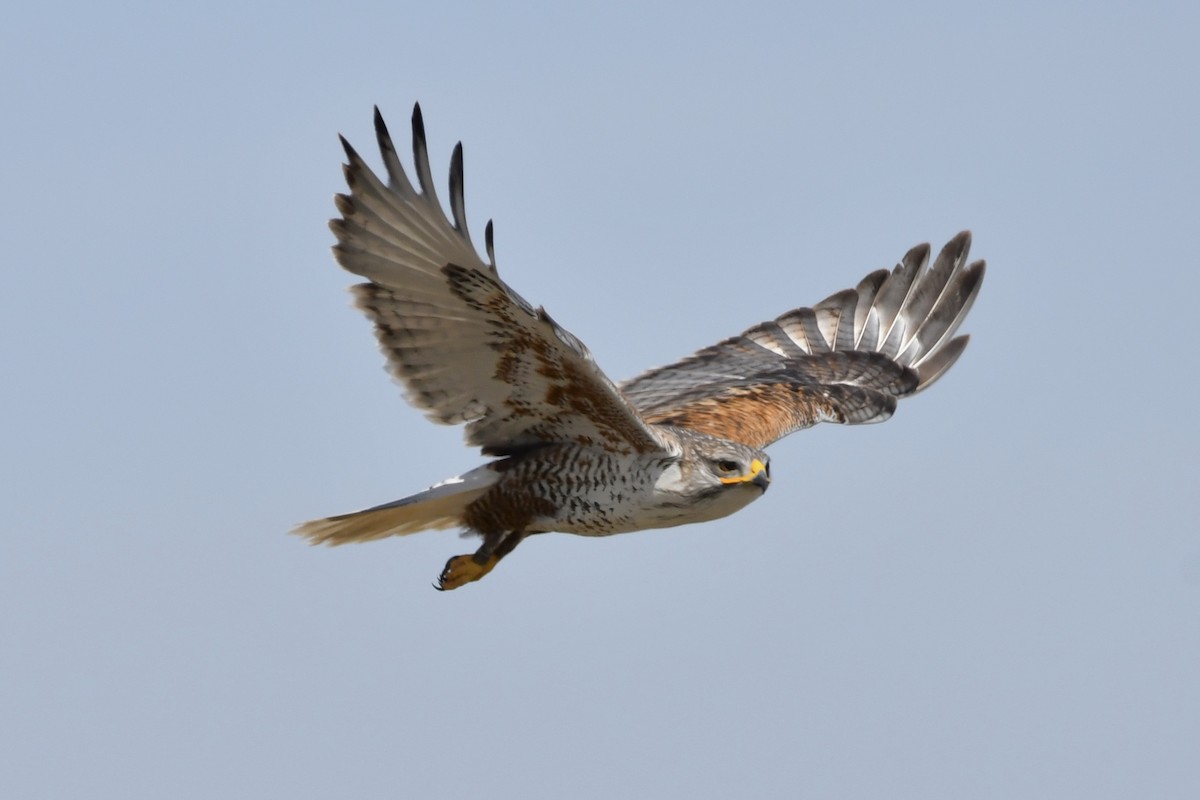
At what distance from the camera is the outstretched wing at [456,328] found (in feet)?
27.0

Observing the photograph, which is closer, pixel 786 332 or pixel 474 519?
pixel 474 519

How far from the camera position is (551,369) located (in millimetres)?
8625

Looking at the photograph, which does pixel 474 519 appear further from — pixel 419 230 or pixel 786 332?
pixel 786 332

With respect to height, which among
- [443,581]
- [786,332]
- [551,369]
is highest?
[786,332]

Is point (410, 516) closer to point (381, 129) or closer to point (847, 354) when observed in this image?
point (381, 129)

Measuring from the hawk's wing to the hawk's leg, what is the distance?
5.95 ft

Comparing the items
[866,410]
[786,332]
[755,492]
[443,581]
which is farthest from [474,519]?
[786,332]

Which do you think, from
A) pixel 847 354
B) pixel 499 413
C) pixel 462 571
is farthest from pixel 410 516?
pixel 847 354

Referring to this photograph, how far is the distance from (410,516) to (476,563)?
45 cm

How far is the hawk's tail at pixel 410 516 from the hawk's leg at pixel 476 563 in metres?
0.25

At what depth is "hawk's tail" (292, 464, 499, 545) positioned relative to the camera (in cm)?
941

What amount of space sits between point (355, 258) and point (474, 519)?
1735 millimetres

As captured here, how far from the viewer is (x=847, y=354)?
40.5 ft

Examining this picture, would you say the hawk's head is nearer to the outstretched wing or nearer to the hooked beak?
the hooked beak
